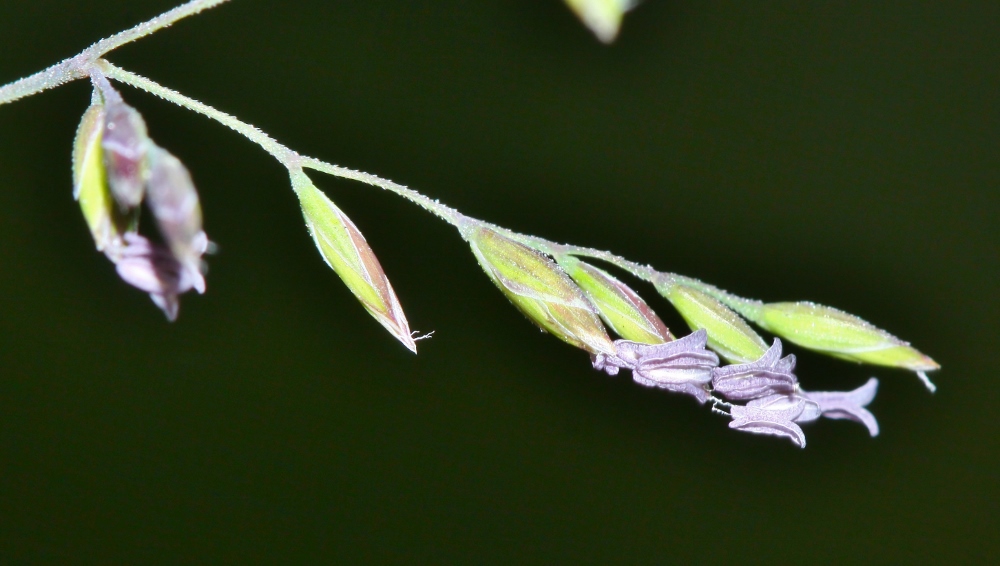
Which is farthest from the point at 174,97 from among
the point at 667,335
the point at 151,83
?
the point at 667,335

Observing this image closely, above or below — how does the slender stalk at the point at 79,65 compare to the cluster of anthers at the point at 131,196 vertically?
above

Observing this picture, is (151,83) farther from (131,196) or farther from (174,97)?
(131,196)

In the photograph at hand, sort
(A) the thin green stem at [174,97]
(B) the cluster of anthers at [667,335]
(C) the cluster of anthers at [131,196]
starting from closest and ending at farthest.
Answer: (C) the cluster of anthers at [131,196] < (A) the thin green stem at [174,97] < (B) the cluster of anthers at [667,335]

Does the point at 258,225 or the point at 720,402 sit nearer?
the point at 720,402

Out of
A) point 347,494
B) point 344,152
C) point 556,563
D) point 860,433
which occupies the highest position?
point 344,152

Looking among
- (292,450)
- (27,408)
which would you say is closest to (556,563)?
(292,450)

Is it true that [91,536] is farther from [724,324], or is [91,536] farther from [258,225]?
[724,324]

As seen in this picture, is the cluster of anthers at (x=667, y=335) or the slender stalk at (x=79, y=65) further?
the cluster of anthers at (x=667, y=335)

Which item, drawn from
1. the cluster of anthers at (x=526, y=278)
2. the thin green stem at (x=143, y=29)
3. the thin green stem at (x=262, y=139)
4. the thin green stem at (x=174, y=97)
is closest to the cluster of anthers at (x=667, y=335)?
the cluster of anthers at (x=526, y=278)

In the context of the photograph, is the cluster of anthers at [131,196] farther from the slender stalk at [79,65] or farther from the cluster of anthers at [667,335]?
the cluster of anthers at [667,335]
